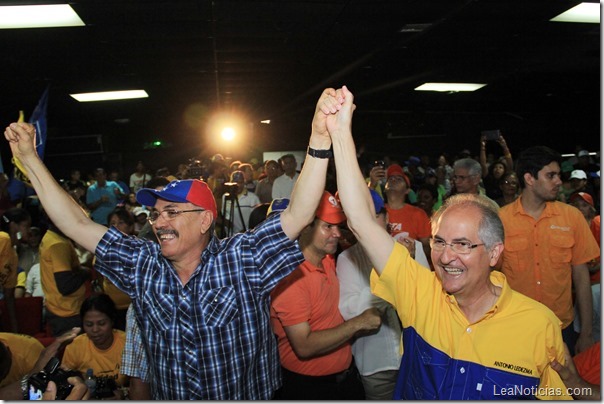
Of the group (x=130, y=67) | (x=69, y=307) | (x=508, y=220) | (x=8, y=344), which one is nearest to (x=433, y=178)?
(x=130, y=67)

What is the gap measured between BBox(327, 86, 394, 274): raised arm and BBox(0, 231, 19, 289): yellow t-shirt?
10.7 ft

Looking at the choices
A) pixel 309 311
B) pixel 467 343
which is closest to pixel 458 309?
pixel 467 343

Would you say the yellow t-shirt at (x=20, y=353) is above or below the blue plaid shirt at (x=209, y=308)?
below

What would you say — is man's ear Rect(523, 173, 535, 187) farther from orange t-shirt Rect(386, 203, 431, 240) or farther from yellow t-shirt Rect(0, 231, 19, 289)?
yellow t-shirt Rect(0, 231, 19, 289)

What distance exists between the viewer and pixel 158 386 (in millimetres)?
2238

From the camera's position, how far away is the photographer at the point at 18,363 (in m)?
2.70

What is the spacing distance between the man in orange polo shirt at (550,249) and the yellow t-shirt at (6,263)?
142 inches

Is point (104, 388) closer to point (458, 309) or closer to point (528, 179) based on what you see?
point (458, 309)

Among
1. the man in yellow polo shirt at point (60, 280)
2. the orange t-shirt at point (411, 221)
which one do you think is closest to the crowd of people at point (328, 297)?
the man in yellow polo shirt at point (60, 280)

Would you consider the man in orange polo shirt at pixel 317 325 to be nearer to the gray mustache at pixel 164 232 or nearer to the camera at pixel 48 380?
the gray mustache at pixel 164 232

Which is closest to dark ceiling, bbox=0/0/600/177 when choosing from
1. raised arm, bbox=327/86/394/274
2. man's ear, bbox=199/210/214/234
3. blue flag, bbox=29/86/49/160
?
blue flag, bbox=29/86/49/160

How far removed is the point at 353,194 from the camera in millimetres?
1931

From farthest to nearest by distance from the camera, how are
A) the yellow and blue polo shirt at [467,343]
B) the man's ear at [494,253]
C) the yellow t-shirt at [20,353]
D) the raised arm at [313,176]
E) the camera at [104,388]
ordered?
→ the yellow t-shirt at [20,353]
the camera at [104,388]
the raised arm at [313,176]
the man's ear at [494,253]
the yellow and blue polo shirt at [467,343]

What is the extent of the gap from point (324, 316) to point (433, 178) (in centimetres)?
809
